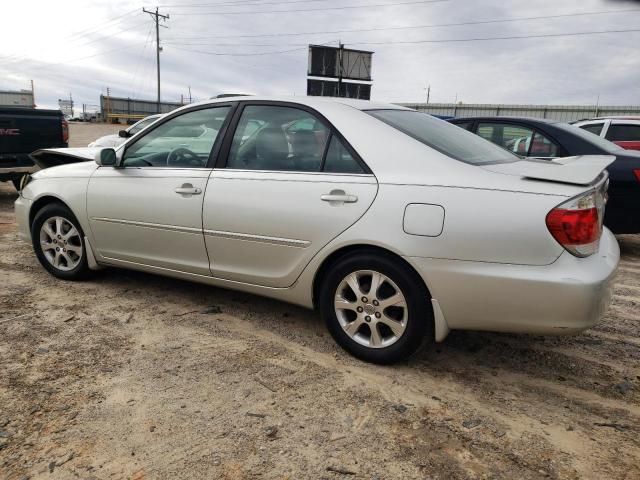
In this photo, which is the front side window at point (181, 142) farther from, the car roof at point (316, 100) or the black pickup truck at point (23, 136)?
the black pickup truck at point (23, 136)

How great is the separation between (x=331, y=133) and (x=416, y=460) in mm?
1830

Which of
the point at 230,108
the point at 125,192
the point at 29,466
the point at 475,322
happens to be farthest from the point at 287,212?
the point at 29,466

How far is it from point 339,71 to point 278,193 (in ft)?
83.3

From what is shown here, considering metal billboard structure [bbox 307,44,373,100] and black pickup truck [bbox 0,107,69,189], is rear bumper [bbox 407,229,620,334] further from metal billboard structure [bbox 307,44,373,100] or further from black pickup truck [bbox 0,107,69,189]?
metal billboard structure [bbox 307,44,373,100]

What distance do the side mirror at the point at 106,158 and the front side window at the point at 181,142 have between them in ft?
0.28

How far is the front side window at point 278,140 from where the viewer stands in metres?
3.09

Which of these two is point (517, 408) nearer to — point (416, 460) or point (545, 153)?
point (416, 460)

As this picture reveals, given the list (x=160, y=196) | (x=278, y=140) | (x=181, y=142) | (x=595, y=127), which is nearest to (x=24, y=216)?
(x=160, y=196)

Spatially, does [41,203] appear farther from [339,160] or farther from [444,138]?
[444,138]

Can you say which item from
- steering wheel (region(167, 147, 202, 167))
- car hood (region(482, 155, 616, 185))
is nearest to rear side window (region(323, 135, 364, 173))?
car hood (region(482, 155, 616, 185))

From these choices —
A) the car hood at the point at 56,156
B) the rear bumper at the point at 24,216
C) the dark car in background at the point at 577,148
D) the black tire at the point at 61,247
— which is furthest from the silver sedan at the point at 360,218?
the dark car in background at the point at 577,148

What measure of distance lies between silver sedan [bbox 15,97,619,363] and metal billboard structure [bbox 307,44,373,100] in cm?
2406

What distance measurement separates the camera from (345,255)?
2.89 metres

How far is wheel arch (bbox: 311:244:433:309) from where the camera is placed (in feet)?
8.86
